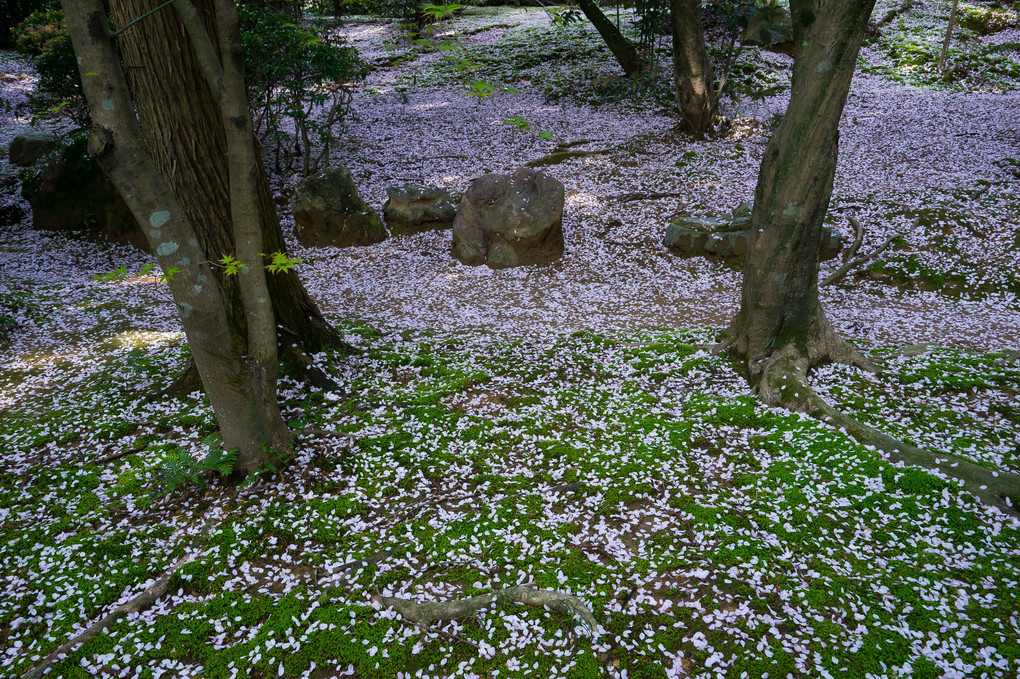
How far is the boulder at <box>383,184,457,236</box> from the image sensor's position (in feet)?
33.0

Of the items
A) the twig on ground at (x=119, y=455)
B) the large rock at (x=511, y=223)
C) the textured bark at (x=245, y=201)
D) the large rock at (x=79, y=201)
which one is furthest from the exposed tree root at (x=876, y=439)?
the large rock at (x=79, y=201)

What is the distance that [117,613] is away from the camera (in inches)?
118

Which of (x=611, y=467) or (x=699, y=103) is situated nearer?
(x=611, y=467)

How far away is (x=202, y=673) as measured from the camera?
2.73 m

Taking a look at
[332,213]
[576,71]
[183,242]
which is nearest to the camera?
[183,242]

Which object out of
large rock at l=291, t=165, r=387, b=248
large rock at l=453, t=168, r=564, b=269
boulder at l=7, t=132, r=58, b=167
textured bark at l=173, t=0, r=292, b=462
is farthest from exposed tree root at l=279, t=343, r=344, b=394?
boulder at l=7, t=132, r=58, b=167

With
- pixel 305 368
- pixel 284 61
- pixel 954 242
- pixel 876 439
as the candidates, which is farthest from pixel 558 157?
pixel 876 439

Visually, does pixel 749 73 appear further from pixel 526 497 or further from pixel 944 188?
pixel 526 497

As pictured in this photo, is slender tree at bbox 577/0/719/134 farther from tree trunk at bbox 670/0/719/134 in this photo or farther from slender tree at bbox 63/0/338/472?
slender tree at bbox 63/0/338/472

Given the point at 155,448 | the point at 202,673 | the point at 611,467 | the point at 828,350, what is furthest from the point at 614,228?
the point at 202,673

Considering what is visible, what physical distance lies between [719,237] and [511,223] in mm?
3212

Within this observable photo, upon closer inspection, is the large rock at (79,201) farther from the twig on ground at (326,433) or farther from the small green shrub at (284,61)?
the twig on ground at (326,433)

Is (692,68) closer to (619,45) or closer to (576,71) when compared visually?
(619,45)

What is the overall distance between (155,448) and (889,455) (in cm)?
547
